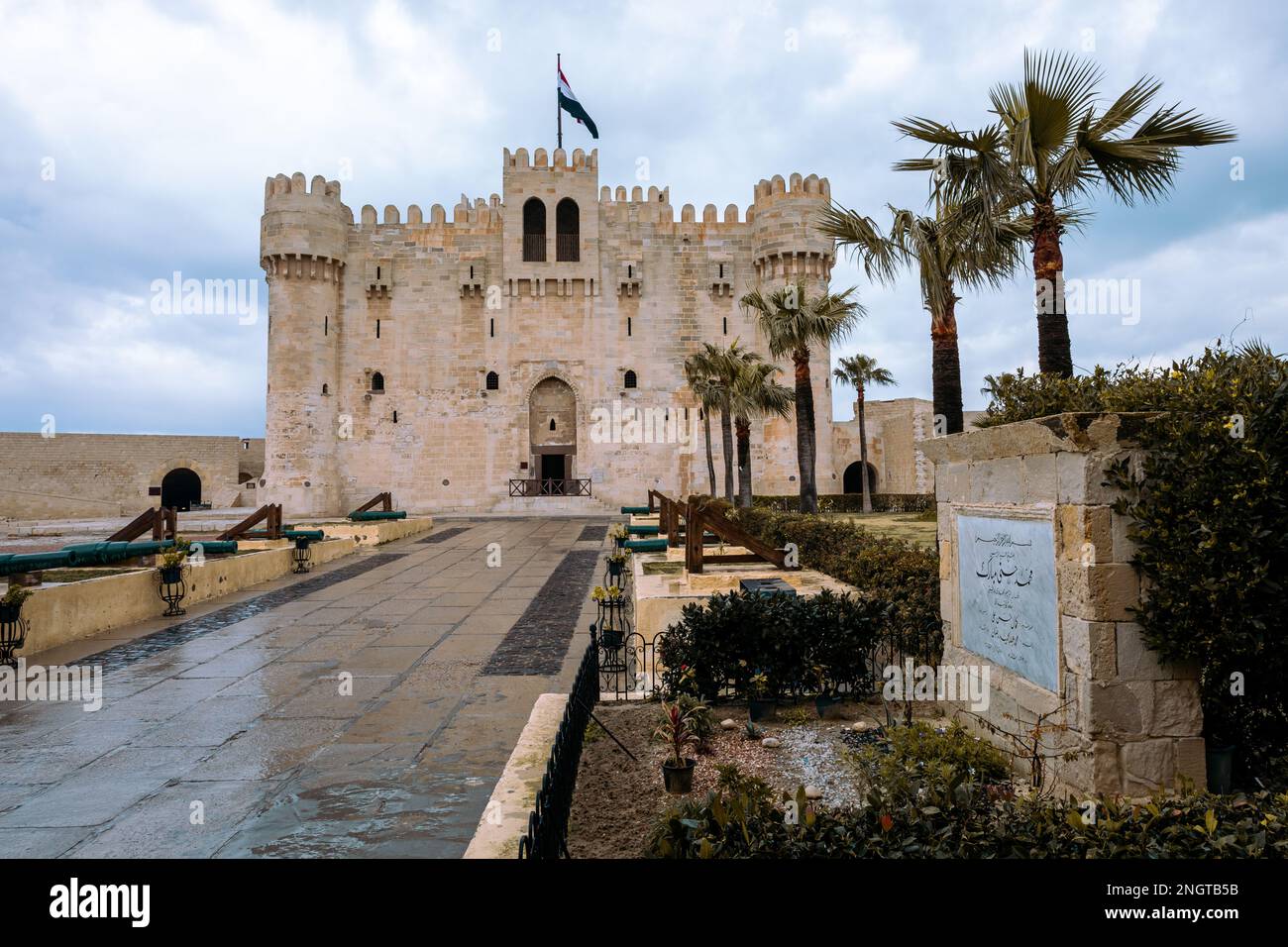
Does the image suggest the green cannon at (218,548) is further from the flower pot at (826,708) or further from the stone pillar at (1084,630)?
the stone pillar at (1084,630)

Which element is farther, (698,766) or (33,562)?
(33,562)

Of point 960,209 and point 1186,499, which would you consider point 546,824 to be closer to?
point 1186,499

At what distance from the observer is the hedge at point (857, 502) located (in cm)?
3191

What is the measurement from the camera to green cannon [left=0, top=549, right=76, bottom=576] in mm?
9766

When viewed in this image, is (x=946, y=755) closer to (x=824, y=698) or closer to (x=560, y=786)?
(x=824, y=698)

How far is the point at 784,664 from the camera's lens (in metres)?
6.04

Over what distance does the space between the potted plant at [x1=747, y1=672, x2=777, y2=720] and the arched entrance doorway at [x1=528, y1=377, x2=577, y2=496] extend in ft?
101

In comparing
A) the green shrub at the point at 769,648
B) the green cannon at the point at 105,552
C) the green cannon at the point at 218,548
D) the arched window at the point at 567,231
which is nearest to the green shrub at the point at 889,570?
the green shrub at the point at 769,648

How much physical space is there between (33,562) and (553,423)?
26892mm

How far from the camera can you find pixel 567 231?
119 ft

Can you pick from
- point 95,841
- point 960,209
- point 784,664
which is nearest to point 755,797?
point 784,664

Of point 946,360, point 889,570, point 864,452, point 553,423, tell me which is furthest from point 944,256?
point 553,423

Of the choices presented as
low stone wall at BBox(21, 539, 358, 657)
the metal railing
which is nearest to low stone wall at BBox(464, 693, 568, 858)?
the metal railing
